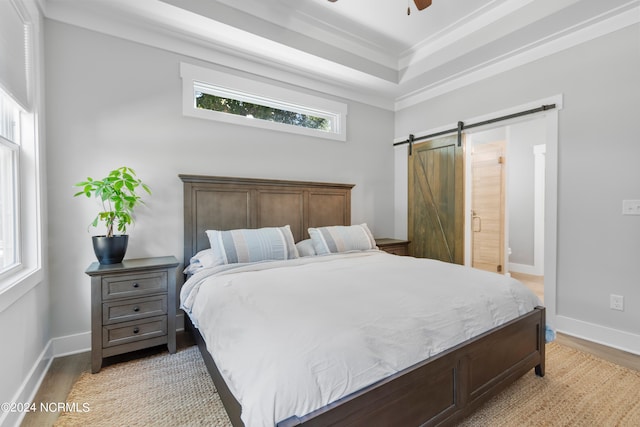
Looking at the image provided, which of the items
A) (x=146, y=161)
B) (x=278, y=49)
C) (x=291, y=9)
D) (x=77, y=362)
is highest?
(x=291, y=9)

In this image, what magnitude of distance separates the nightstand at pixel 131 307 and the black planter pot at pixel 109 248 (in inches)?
2.3

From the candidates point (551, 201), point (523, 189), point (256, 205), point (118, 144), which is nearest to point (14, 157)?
point (118, 144)

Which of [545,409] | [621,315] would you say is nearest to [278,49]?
[545,409]

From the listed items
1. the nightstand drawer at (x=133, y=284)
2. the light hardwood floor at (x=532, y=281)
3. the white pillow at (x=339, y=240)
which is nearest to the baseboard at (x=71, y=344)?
the nightstand drawer at (x=133, y=284)

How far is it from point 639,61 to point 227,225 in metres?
3.83

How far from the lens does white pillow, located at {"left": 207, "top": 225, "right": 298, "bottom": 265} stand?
248 cm

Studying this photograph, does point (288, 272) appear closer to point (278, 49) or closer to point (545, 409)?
point (545, 409)

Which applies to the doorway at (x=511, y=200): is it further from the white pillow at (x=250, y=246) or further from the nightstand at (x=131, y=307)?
the nightstand at (x=131, y=307)

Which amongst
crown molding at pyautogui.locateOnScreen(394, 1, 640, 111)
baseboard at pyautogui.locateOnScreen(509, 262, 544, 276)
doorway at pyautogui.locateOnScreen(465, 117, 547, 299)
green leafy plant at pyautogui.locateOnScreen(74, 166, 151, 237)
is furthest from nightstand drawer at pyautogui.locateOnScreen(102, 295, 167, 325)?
baseboard at pyautogui.locateOnScreen(509, 262, 544, 276)

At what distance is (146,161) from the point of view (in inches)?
107

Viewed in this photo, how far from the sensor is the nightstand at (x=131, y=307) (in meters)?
2.13

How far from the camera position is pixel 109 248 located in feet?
7.58

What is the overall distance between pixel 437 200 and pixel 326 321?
10.4 ft

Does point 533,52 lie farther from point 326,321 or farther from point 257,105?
point 326,321
